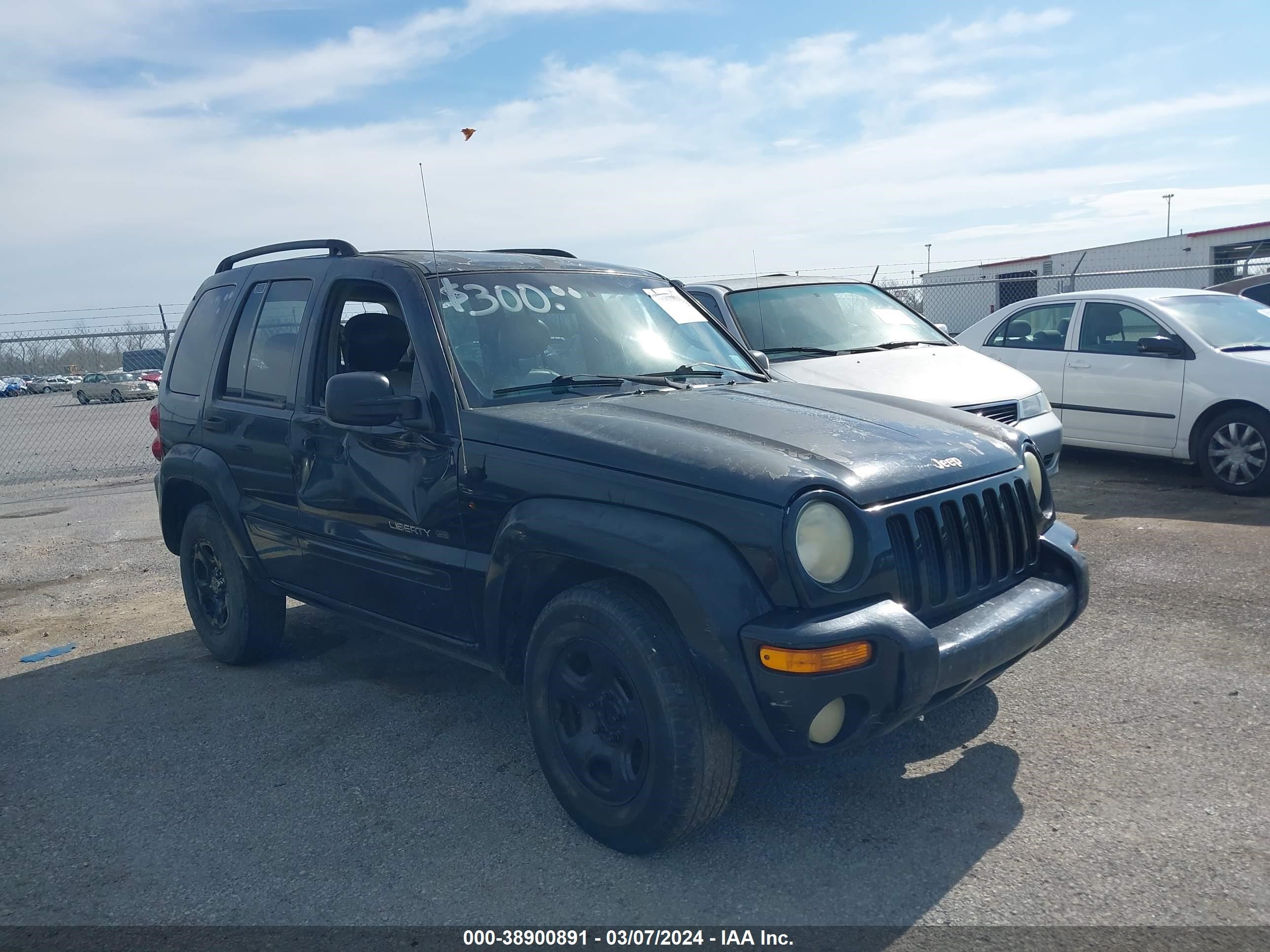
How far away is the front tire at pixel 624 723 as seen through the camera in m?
2.96

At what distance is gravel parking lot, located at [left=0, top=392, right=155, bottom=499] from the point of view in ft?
44.5

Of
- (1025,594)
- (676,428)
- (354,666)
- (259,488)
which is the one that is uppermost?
(676,428)

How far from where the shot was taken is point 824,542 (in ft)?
9.59

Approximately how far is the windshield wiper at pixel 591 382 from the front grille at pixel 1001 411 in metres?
3.33

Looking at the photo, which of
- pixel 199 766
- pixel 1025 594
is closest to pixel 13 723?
pixel 199 766

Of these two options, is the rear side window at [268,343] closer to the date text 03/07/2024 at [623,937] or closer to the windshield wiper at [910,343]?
the date text 03/07/2024 at [623,937]

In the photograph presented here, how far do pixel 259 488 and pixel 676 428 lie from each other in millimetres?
2339

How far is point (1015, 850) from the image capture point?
10.2 feet

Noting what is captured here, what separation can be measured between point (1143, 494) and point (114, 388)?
117ft

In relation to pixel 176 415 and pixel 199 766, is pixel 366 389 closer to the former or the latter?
pixel 199 766

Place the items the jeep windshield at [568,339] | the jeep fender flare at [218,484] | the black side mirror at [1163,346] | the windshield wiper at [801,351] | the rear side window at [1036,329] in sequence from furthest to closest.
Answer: the rear side window at [1036,329] → the black side mirror at [1163,346] → the windshield wiper at [801,351] → the jeep fender flare at [218,484] → the jeep windshield at [568,339]

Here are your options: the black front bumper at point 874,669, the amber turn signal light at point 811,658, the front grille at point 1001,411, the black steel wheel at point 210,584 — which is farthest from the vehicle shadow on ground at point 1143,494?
the black steel wheel at point 210,584

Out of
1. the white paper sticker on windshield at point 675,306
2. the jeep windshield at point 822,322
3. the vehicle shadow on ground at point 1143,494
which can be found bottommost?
the vehicle shadow on ground at point 1143,494

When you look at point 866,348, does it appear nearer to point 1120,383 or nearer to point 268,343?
point 1120,383
